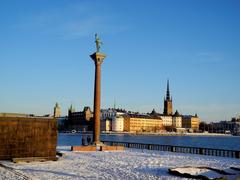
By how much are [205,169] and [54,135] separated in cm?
1255

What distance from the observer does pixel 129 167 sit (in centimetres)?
2284

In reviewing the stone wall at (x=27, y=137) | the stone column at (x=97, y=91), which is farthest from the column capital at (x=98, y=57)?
the stone wall at (x=27, y=137)

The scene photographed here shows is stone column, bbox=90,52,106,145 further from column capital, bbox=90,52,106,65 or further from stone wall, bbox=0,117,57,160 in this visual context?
stone wall, bbox=0,117,57,160

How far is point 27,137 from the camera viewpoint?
27047 mm

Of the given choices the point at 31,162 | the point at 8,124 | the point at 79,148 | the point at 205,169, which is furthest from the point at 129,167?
the point at 79,148

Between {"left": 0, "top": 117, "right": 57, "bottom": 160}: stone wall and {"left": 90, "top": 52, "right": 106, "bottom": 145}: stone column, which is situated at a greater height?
{"left": 90, "top": 52, "right": 106, "bottom": 145}: stone column

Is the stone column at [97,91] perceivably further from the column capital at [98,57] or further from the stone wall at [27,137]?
the stone wall at [27,137]

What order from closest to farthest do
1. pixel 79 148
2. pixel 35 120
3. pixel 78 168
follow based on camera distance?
pixel 78 168
pixel 35 120
pixel 79 148

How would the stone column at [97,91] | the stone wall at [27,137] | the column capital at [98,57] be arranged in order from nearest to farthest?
the stone wall at [27,137], the stone column at [97,91], the column capital at [98,57]

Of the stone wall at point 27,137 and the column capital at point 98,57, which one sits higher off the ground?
the column capital at point 98,57

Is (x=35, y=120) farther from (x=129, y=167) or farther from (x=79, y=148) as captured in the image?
(x=79, y=148)

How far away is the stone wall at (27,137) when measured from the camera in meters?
26.4

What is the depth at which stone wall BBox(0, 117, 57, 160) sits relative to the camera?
26.4 m

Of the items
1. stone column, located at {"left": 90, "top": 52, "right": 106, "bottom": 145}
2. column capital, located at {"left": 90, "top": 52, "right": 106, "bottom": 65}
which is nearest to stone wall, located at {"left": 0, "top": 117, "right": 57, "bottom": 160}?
stone column, located at {"left": 90, "top": 52, "right": 106, "bottom": 145}
